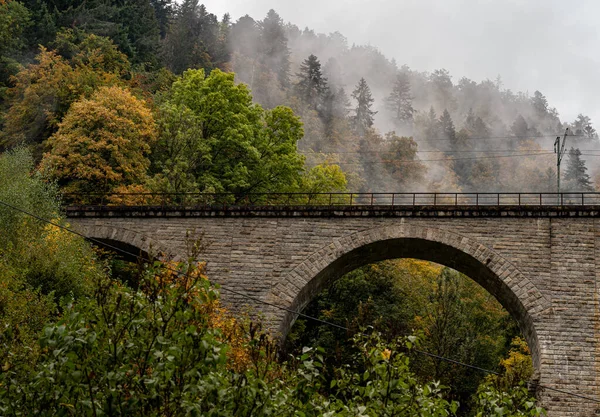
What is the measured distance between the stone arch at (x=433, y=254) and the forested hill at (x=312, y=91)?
952 centimetres

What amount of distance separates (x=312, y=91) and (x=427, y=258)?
6371 cm

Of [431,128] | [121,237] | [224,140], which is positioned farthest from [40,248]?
[431,128]

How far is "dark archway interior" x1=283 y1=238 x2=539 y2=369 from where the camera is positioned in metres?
28.2

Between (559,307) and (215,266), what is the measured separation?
450 inches

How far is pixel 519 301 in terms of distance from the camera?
2750 cm

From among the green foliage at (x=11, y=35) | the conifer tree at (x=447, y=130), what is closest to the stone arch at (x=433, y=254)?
the green foliage at (x=11, y=35)

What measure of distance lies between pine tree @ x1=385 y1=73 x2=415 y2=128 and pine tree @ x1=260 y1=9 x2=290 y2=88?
2414 centimetres

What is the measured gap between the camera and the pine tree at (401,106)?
4915 inches

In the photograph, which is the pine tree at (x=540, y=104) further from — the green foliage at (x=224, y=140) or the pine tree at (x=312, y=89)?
the green foliage at (x=224, y=140)

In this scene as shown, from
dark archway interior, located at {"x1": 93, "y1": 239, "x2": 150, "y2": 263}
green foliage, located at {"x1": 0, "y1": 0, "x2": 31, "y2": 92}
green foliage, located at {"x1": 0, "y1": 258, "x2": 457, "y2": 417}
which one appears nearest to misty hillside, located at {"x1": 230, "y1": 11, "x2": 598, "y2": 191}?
green foliage, located at {"x1": 0, "y1": 0, "x2": 31, "y2": 92}

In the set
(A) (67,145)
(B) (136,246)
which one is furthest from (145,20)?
(B) (136,246)

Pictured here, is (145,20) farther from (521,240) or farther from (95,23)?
(521,240)

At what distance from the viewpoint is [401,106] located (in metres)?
126

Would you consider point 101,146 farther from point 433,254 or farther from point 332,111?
point 332,111
